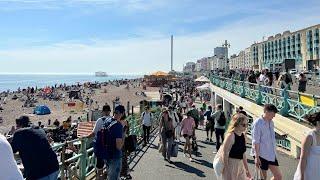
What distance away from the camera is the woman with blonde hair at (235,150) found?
6047 mm

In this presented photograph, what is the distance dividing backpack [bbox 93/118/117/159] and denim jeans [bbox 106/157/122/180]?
187 millimetres

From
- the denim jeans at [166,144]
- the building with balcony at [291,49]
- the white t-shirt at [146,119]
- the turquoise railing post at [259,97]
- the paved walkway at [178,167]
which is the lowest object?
the paved walkway at [178,167]

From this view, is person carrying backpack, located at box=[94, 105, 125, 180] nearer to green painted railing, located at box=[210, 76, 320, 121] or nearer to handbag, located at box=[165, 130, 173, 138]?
handbag, located at box=[165, 130, 173, 138]

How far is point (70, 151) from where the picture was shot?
12.0 meters

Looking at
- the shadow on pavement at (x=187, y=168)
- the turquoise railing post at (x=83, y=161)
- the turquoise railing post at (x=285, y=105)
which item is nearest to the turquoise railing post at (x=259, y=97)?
the turquoise railing post at (x=285, y=105)

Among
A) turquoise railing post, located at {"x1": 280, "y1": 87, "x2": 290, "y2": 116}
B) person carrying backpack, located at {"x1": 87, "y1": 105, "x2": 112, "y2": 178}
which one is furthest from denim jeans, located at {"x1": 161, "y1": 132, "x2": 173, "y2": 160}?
person carrying backpack, located at {"x1": 87, "y1": 105, "x2": 112, "y2": 178}

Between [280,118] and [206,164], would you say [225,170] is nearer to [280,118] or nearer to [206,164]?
[206,164]

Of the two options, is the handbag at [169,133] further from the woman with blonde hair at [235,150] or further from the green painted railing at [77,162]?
the woman with blonde hair at [235,150]

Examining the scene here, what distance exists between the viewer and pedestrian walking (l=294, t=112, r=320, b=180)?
5168 millimetres

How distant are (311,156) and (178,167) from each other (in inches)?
262

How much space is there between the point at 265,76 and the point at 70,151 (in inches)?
571

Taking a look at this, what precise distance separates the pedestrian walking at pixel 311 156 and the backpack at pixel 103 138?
340cm

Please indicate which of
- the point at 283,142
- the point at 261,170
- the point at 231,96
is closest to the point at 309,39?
the point at 231,96

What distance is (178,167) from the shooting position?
1162 cm
